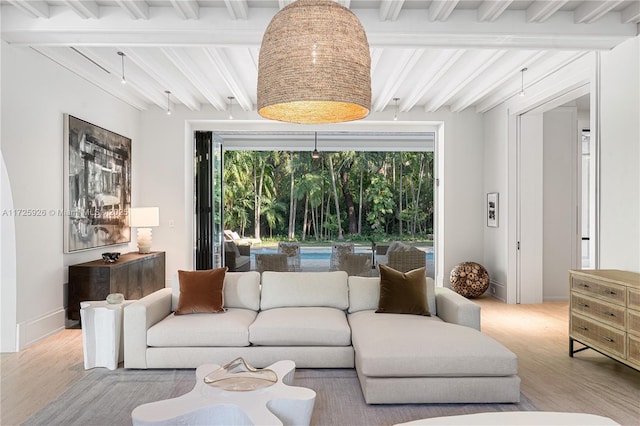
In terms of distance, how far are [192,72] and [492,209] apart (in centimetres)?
484

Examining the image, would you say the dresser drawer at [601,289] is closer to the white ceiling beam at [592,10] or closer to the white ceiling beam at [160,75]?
the white ceiling beam at [592,10]

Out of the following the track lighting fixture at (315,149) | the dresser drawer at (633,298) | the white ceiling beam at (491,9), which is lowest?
the dresser drawer at (633,298)

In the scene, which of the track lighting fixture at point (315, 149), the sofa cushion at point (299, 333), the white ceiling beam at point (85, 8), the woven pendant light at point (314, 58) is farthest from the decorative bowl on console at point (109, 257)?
the woven pendant light at point (314, 58)

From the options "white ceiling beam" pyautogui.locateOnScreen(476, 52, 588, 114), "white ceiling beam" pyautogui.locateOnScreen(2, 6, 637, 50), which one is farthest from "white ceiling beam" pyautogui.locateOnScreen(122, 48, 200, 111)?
"white ceiling beam" pyautogui.locateOnScreen(476, 52, 588, 114)

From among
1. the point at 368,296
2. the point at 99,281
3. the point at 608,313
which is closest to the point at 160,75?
the point at 99,281

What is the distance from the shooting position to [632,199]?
414 cm

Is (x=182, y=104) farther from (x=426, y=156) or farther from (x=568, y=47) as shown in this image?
(x=568, y=47)

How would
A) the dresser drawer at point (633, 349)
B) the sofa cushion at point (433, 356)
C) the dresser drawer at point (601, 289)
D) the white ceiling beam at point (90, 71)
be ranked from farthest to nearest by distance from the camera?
the white ceiling beam at point (90, 71)
the dresser drawer at point (601, 289)
the dresser drawer at point (633, 349)
the sofa cushion at point (433, 356)

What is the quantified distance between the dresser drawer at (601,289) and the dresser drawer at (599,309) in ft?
0.16

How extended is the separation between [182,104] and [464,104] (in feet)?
14.5

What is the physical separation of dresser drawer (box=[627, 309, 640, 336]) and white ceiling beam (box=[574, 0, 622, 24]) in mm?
2442

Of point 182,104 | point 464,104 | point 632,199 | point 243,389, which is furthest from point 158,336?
point 464,104

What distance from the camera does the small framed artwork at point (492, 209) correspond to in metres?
7.18

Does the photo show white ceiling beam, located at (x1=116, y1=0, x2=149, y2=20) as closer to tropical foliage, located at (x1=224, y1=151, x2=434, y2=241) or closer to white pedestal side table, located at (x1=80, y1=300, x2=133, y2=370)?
white pedestal side table, located at (x1=80, y1=300, x2=133, y2=370)
